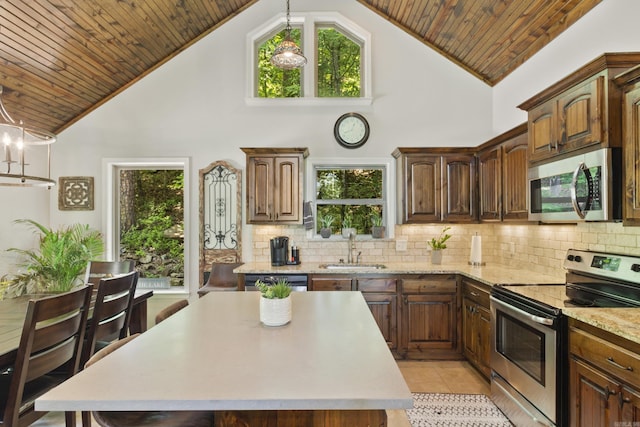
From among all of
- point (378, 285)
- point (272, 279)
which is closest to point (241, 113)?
point (272, 279)

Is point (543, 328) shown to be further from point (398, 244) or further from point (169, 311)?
point (398, 244)

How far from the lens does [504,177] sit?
3391 millimetres

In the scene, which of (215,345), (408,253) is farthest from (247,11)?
(215,345)

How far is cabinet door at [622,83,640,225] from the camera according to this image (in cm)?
184

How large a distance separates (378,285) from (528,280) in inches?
53.9

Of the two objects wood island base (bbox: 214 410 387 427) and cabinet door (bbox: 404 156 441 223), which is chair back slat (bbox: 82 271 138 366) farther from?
cabinet door (bbox: 404 156 441 223)

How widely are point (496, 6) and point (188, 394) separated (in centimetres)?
393

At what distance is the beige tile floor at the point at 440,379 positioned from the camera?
305cm

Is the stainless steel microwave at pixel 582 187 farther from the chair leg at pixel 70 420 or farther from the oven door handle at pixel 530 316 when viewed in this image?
the chair leg at pixel 70 420

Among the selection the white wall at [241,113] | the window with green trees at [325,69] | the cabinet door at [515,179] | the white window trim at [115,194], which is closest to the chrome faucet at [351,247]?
the white wall at [241,113]

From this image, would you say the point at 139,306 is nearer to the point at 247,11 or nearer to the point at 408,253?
the point at 408,253

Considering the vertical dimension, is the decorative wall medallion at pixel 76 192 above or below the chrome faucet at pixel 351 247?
above

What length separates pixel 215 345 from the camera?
1.45m

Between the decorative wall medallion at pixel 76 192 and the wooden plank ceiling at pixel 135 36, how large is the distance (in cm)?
69
